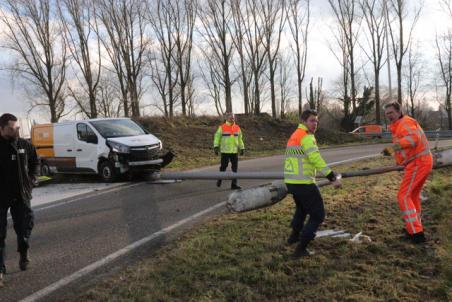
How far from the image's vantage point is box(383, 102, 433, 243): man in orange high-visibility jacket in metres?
4.97

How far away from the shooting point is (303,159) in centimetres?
468

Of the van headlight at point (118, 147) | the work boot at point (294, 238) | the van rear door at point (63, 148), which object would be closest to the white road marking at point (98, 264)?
the work boot at point (294, 238)

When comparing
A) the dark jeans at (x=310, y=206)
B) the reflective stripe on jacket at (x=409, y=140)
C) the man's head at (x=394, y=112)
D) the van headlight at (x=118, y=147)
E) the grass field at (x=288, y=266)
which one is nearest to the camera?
the grass field at (x=288, y=266)

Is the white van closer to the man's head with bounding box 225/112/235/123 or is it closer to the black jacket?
the man's head with bounding box 225/112/235/123

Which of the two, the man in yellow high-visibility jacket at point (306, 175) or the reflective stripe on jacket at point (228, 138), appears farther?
the reflective stripe on jacket at point (228, 138)

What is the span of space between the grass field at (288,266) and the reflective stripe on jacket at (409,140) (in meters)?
1.03

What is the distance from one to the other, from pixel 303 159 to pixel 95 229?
3.81 metres

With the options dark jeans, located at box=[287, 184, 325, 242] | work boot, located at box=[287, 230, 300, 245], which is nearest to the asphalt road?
work boot, located at box=[287, 230, 300, 245]

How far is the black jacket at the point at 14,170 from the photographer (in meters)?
4.70

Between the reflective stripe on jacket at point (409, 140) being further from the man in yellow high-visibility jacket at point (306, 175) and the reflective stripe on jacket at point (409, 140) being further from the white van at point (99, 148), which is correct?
the white van at point (99, 148)

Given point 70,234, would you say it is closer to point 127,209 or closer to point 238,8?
point 127,209

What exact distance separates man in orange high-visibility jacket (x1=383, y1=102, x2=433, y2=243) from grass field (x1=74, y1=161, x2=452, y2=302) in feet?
1.03

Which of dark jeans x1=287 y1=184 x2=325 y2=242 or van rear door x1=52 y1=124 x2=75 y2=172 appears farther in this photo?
van rear door x1=52 y1=124 x2=75 y2=172

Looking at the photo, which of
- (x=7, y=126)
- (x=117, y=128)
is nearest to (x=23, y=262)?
(x=7, y=126)
